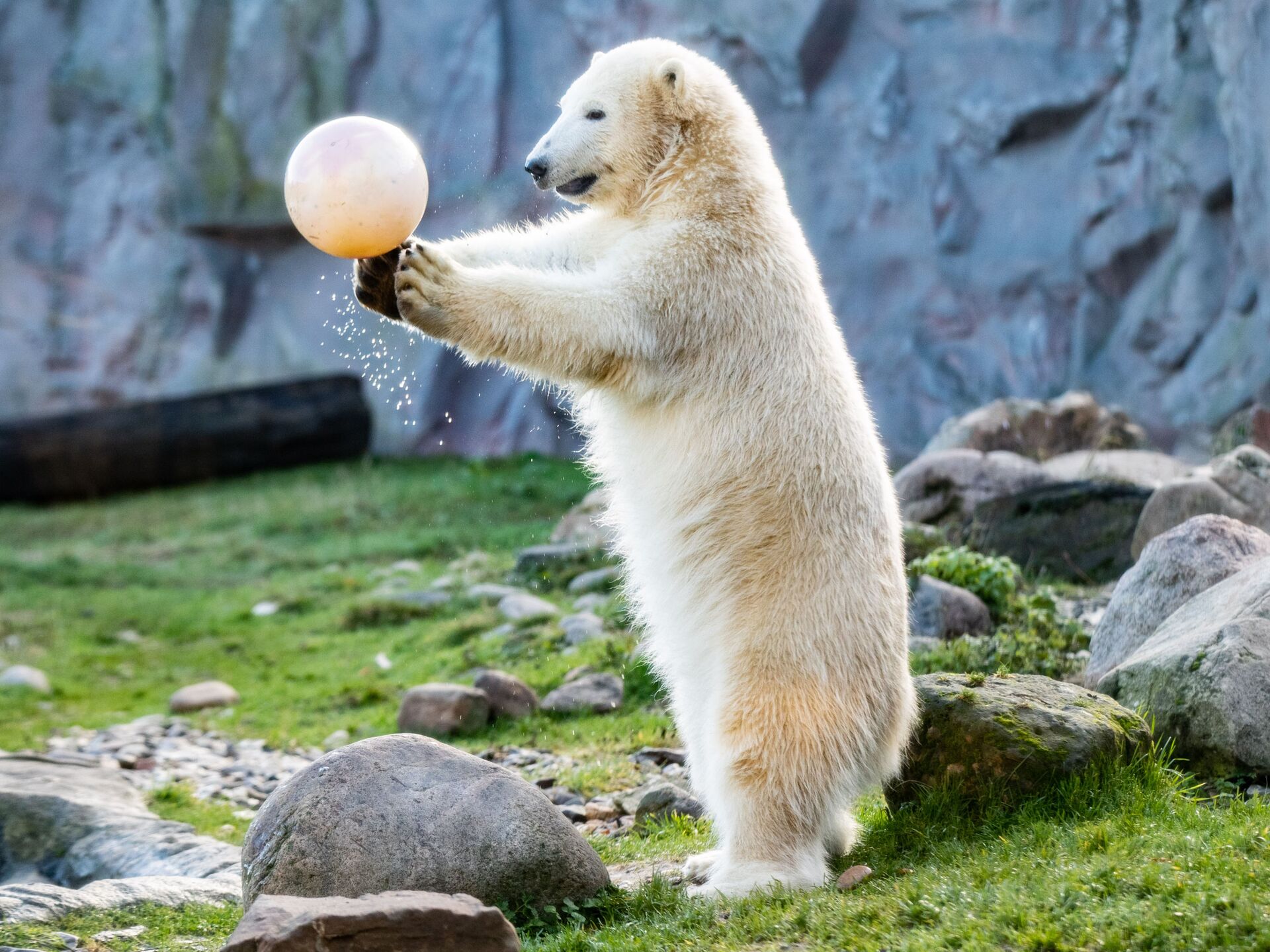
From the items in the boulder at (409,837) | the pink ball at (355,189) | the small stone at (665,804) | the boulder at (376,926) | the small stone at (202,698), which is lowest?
the small stone at (202,698)

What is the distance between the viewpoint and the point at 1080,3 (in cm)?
1438

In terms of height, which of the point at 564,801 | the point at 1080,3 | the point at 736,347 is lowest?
the point at 564,801

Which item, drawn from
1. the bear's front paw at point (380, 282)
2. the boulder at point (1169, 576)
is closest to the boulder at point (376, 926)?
the bear's front paw at point (380, 282)

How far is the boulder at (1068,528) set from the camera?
8883 millimetres

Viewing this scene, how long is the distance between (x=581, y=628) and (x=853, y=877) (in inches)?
186

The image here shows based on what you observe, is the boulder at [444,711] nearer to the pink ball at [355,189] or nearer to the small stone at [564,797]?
the small stone at [564,797]

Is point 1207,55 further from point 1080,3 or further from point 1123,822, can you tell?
point 1123,822

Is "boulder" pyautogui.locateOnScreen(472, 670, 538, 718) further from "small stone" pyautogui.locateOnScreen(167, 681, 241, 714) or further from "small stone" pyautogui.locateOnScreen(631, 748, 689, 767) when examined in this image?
"small stone" pyautogui.locateOnScreen(167, 681, 241, 714)

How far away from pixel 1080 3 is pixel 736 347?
11.9m

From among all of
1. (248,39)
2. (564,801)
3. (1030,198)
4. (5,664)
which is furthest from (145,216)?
(564,801)

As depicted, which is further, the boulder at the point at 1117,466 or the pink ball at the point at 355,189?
the boulder at the point at 1117,466

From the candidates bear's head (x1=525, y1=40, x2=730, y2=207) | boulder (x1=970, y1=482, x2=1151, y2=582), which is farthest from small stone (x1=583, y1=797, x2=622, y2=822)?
boulder (x1=970, y1=482, x2=1151, y2=582)

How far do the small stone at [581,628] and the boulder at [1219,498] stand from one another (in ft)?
11.4

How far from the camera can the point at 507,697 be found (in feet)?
24.7
